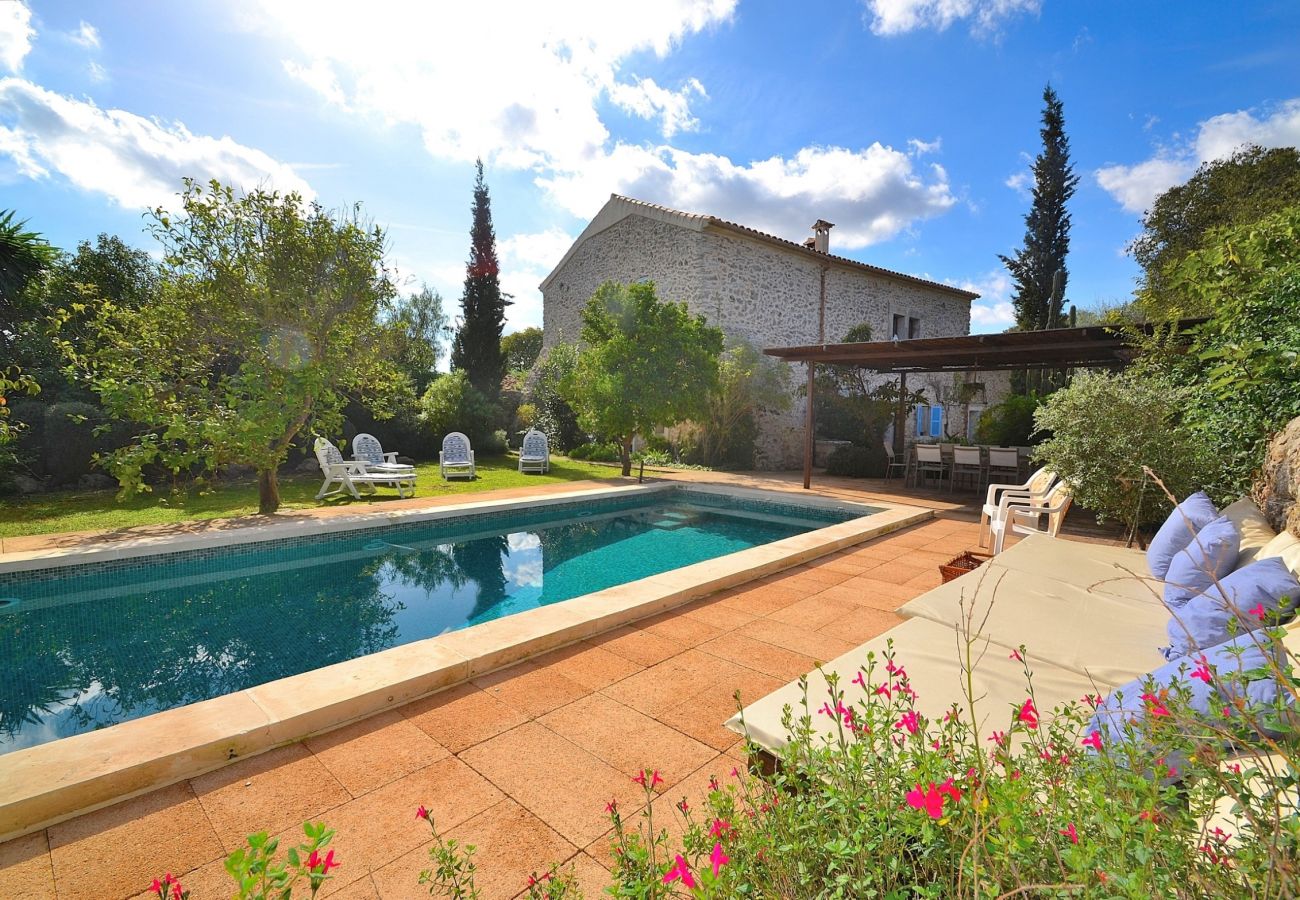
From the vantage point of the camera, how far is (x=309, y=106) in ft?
23.2

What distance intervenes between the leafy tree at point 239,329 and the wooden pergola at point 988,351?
23.4 feet

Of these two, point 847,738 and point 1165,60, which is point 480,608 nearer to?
point 847,738

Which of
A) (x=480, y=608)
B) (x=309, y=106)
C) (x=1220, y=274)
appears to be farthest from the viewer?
(x=309, y=106)

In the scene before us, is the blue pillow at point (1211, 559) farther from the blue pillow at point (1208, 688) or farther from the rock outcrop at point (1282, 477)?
the blue pillow at point (1208, 688)

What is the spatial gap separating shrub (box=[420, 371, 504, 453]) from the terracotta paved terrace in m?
11.4

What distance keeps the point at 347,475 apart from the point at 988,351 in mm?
10621

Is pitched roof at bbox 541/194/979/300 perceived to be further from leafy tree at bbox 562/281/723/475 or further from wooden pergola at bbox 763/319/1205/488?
wooden pergola at bbox 763/319/1205/488

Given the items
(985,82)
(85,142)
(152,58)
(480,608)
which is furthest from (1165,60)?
(85,142)

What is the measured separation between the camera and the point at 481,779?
81.1 inches

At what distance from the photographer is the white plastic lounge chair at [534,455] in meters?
12.1

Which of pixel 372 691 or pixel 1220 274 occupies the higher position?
pixel 1220 274

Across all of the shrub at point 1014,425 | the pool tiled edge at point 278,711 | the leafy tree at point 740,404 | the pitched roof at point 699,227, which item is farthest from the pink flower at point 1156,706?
the shrub at point 1014,425

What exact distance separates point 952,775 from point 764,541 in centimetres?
638

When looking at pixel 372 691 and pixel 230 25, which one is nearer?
pixel 372 691
